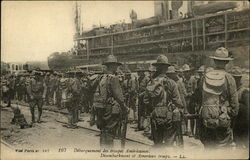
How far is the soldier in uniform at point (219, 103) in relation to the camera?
4.08 m

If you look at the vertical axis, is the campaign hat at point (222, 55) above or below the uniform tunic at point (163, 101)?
above

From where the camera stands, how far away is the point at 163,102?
427cm

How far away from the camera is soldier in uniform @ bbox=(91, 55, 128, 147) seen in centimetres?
460

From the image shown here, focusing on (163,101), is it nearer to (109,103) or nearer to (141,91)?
(109,103)

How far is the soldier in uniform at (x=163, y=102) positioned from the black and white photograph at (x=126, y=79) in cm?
1

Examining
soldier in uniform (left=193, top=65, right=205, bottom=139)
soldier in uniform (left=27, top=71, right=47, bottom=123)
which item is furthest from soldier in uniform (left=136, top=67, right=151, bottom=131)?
soldier in uniform (left=27, top=71, right=47, bottom=123)

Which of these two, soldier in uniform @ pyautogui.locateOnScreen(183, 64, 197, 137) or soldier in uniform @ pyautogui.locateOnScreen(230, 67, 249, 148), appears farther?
soldier in uniform @ pyautogui.locateOnScreen(183, 64, 197, 137)

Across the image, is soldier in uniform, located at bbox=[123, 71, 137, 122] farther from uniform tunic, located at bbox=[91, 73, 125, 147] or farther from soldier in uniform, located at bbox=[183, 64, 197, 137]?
soldier in uniform, located at bbox=[183, 64, 197, 137]

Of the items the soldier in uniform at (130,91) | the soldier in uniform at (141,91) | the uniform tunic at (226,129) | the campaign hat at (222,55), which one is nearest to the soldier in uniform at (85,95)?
the soldier in uniform at (130,91)

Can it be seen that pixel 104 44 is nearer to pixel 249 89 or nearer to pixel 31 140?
pixel 31 140

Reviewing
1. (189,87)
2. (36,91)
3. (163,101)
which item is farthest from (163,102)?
(36,91)

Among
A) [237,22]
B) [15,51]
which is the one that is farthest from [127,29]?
[15,51]

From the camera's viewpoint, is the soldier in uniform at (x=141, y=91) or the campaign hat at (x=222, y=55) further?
the soldier in uniform at (x=141, y=91)

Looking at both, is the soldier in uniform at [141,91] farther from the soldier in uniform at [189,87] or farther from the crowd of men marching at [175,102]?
the soldier in uniform at [189,87]
